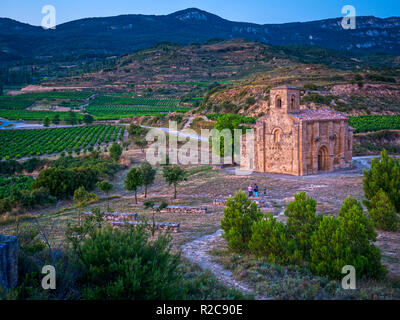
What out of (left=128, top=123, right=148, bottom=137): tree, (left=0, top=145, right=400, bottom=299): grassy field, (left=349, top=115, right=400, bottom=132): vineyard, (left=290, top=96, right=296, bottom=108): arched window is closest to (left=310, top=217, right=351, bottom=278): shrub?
(left=0, top=145, right=400, bottom=299): grassy field

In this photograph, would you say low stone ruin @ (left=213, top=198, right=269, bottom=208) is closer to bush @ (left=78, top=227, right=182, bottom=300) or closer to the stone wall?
bush @ (left=78, top=227, right=182, bottom=300)

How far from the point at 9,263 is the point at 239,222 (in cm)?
745

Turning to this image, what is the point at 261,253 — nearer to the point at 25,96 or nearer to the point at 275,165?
the point at 275,165

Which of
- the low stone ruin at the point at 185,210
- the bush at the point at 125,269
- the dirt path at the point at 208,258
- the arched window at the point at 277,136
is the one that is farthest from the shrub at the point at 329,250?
the arched window at the point at 277,136

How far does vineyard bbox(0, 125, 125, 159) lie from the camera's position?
55.5 metres

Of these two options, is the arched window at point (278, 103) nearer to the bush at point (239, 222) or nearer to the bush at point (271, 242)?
the bush at point (239, 222)

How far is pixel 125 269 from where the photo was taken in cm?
758

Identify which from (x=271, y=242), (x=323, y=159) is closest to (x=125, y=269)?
(x=271, y=242)

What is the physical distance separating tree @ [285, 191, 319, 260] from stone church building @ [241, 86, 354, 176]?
644 inches

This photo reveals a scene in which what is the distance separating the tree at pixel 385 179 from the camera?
53.9 feet

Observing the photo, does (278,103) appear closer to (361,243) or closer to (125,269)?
(361,243)

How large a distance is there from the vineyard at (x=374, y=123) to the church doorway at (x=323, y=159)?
56.3 feet
